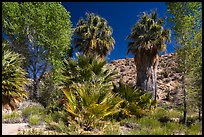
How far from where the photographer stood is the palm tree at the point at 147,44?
55.0 feet

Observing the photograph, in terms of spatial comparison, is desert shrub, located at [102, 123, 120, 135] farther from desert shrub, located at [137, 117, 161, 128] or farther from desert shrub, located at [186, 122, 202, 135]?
desert shrub, located at [186, 122, 202, 135]

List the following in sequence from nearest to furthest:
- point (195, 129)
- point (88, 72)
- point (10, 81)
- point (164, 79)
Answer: point (195, 129) < point (10, 81) < point (88, 72) < point (164, 79)

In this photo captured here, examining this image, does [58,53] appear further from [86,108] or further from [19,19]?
[86,108]

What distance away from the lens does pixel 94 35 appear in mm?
21891

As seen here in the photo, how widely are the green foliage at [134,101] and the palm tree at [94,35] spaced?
24.9ft

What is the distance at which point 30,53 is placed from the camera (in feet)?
68.8

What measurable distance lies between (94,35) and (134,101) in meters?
9.18

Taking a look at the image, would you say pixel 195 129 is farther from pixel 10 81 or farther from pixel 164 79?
pixel 164 79

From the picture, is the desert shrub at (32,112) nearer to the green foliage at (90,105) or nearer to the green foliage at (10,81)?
the green foliage at (10,81)

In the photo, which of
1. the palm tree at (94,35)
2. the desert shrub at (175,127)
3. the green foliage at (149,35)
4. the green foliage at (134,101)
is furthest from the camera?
the palm tree at (94,35)

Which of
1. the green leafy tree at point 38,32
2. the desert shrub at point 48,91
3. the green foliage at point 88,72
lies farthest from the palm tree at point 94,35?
the green foliage at point 88,72

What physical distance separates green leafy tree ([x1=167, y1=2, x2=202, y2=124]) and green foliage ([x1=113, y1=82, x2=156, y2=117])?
7.05ft

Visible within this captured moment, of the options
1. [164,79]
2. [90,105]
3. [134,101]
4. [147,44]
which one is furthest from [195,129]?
[164,79]

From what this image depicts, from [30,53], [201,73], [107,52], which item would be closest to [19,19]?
[30,53]
